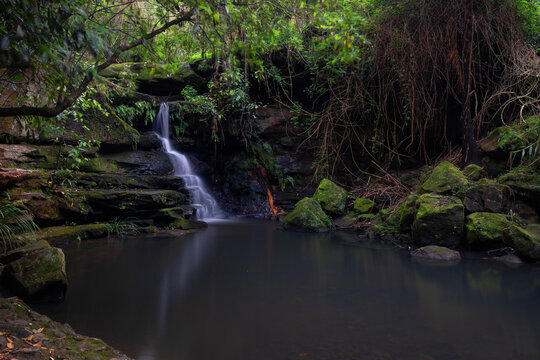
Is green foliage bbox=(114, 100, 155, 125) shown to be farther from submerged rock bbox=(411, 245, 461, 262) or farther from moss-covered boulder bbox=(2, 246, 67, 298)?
submerged rock bbox=(411, 245, 461, 262)

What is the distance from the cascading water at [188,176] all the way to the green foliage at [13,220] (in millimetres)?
4736

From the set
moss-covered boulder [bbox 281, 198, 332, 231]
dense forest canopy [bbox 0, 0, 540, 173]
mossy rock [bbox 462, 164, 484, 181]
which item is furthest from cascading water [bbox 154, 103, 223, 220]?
mossy rock [bbox 462, 164, 484, 181]

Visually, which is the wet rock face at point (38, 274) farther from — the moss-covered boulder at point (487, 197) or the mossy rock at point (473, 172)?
the mossy rock at point (473, 172)

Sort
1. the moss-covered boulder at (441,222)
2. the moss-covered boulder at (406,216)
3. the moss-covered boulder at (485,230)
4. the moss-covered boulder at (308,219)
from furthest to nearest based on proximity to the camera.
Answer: the moss-covered boulder at (308,219) < the moss-covered boulder at (406,216) < the moss-covered boulder at (441,222) < the moss-covered boulder at (485,230)

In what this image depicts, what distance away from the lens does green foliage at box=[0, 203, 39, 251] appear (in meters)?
4.26

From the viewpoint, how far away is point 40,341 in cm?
214

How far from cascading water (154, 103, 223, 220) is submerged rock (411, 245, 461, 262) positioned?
20.1 ft

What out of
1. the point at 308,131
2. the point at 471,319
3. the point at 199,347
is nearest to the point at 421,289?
the point at 471,319

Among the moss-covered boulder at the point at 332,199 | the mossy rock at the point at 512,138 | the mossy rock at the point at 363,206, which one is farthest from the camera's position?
→ the moss-covered boulder at the point at 332,199

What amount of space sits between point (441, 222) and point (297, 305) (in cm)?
373

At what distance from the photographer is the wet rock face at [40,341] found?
1.96m

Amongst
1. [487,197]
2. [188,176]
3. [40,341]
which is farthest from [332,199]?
[40,341]

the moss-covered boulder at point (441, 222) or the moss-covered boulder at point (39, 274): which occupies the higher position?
the moss-covered boulder at point (441, 222)

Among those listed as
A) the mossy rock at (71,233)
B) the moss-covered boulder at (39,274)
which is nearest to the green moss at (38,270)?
the moss-covered boulder at (39,274)
